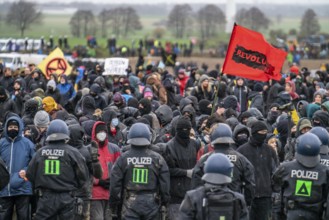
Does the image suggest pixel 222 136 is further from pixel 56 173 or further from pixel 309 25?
pixel 309 25

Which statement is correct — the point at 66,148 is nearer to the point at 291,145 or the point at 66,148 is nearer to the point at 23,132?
the point at 23,132

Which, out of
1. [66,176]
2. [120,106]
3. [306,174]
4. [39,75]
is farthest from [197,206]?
[39,75]

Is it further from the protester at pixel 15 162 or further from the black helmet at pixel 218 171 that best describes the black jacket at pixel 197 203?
the protester at pixel 15 162

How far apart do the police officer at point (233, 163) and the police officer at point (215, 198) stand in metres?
1.91

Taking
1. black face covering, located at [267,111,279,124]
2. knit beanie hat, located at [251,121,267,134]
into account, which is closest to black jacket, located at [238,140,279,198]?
knit beanie hat, located at [251,121,267,134]

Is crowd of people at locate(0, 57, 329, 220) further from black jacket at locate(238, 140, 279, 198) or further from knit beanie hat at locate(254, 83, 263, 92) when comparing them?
knit beanie hat at locate(254, 83, 263, 92)

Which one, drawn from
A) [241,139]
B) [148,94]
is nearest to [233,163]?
[241,139]

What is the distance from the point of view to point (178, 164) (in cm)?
1290

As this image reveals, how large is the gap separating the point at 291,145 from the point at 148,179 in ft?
10.2

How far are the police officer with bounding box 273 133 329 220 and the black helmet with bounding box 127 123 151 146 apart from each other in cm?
166

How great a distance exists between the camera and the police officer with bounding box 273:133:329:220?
11039 mm

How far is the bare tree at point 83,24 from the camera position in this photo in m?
107

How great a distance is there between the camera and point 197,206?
9.59 m

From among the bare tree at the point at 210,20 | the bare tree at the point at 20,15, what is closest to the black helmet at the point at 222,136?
the bare tree at the point at 20,15
